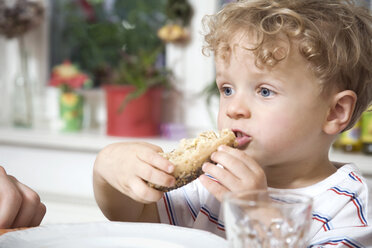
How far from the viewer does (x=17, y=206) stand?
72cm

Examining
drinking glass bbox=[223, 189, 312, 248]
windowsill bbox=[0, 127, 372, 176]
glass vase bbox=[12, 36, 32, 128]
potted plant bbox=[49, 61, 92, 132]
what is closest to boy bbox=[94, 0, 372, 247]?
drinking glass bbox=[223, 189, 312, 248]

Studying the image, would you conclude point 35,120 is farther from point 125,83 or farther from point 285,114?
point 285,114

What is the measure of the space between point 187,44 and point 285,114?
1.46 metres

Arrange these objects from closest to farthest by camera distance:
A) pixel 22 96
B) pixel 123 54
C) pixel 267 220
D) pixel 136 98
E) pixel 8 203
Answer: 1. pixel 267 220
2. pixel 8 203
3. pixel 136 98
4. pixel 123 54
5. pixel 22 96

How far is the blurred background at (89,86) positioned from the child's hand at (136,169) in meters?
1.21

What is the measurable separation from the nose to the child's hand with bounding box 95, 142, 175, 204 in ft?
0.65

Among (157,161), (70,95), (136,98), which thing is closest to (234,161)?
(157,161)

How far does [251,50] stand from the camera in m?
0.98

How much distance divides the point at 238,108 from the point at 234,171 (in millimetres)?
212

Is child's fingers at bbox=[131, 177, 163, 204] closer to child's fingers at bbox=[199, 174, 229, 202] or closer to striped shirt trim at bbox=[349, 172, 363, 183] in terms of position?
child's fingers at bbox=[199, 174, 229, 202]

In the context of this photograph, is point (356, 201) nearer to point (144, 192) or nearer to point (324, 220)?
point (324, 220)

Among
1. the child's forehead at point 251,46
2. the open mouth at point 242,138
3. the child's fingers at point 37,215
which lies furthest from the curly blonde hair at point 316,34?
the child's fingers at point 37,215

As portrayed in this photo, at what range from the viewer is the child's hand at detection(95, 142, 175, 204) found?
0.76 m

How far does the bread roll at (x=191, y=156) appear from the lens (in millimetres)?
767
